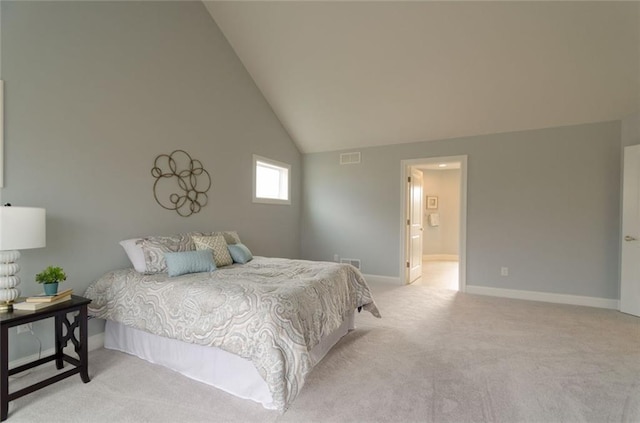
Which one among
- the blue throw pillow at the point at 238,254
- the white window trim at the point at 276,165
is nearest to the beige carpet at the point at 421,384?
the blue throw pillow at the point at 238,254

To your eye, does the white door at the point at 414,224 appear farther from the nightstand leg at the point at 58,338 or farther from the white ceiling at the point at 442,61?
the nightstand leg at the point at 58,338

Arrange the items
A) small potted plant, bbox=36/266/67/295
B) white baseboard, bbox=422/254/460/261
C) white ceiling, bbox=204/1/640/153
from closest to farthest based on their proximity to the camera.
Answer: small potted plant, bbox=36/266/67/295 → white ceiling, bbox=204/1/640/153 → white baseboard, bbox=422/254/460/261

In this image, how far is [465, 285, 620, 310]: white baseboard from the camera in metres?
3.93

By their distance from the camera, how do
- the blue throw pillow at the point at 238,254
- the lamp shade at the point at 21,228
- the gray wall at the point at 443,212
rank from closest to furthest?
the lamp shade at the point at 21,228 → the blue throw pillow at the point at 238,254 → the gray wall at the point at 443,212

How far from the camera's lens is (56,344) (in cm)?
234

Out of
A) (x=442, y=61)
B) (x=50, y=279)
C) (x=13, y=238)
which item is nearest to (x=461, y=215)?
(x=442, y=61)

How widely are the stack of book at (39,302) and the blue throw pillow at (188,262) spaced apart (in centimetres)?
74

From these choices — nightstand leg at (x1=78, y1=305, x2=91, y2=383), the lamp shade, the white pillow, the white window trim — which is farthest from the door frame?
the lamp shade

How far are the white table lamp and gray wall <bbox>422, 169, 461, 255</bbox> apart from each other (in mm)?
8020

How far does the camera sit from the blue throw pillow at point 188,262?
2.70 meters

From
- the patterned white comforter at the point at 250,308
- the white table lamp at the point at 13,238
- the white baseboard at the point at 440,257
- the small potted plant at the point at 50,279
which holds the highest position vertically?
the white table lamp at the point at 13,238

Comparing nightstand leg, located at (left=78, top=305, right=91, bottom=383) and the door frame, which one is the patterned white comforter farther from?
the door frame

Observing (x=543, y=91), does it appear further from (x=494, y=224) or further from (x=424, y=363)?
(x=424, y=363)

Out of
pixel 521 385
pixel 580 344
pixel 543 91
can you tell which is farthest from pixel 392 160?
pixel 521 385
